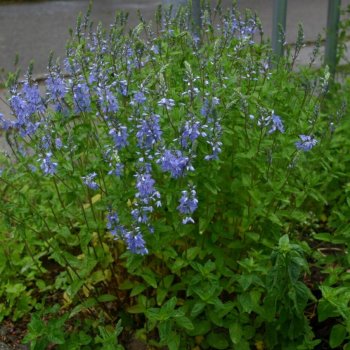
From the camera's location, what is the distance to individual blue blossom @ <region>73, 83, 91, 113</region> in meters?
2.74

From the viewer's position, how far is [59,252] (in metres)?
2.78

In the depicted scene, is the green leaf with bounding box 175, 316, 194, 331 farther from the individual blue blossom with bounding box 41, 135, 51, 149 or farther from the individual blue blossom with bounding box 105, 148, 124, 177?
the individual blue blossom with bounding box 41, 135, 51, 149

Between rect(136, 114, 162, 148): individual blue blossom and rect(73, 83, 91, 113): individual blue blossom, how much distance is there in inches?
16.4

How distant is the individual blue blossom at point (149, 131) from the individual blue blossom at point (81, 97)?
16.4 inches

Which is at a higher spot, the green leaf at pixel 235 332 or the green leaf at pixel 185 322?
the green leaf at pixel 185 322

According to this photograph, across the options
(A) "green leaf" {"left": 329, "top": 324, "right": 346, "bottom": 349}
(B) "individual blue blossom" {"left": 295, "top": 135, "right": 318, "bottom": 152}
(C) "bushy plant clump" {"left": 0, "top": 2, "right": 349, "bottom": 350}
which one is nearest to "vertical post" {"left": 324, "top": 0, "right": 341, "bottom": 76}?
(C) "bushy plant clump" {"left": 0, "top": 2, "right": 349, "bottom": 350}

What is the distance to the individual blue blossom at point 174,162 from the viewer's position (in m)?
2.34

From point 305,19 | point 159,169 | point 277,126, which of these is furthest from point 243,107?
point 305,19

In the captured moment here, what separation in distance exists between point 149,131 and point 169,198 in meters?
0.29

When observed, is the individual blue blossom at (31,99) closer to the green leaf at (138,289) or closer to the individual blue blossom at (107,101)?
the individual blue blossom at (107,101)

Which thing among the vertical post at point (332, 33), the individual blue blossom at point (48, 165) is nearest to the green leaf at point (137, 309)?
the individual blue blossom at point (48, 165)

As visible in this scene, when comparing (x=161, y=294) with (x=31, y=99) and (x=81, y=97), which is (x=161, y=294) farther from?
(x=31, y=99)

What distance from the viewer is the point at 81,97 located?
9.12ft

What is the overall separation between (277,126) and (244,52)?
2.95 ft
